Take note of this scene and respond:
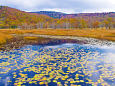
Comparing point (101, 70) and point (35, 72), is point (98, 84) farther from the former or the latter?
point (35, 72)

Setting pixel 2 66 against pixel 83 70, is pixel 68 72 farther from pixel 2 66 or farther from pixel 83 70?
pixel 2 66

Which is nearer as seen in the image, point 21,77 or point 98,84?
point 98,84

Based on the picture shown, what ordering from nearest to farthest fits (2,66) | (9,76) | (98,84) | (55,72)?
1. (98,84)
2. (9,76)
3. (55,72)
4. (2,66)

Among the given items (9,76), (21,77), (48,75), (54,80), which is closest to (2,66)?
(9,76)

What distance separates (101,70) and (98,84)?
3742 millimetres

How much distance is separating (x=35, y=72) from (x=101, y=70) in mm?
7621

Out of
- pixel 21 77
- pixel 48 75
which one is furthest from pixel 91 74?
pixel 21 77

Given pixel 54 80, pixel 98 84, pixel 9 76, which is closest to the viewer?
pixel 98 84

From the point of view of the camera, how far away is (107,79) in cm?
1155

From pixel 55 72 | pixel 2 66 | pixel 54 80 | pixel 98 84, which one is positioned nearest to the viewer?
pixel 98 84

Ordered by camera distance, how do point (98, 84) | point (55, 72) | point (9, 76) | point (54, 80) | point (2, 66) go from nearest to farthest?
point (98, 84) → point (54, 80) → point (9, 76) → point (55, 72) → point (2, 66)

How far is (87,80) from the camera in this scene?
11375 millimetres

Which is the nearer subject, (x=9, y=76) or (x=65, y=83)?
(x=65, y=83)

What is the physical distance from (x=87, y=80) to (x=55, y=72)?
11.9 ft
